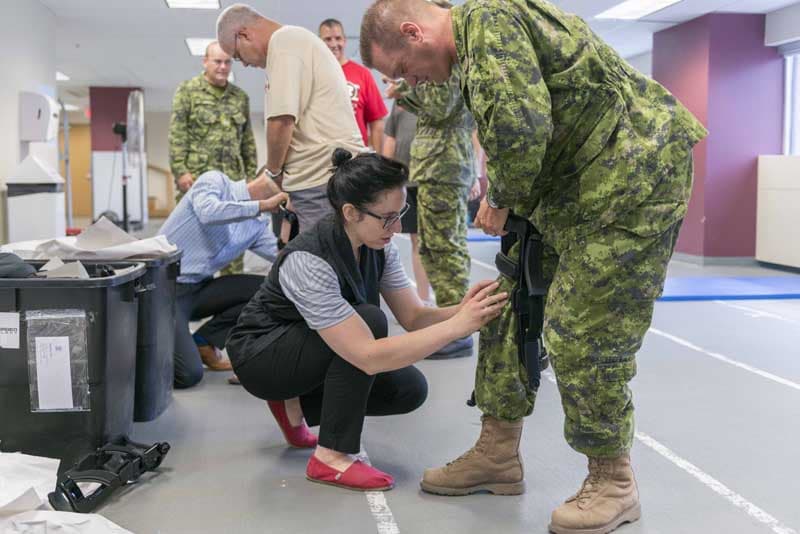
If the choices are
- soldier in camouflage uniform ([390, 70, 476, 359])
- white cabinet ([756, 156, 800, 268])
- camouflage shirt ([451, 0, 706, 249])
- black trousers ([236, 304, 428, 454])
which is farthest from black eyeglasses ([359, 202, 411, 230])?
white cabinet ([756, 156, 800, 268])

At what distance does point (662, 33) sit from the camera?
9.20 m

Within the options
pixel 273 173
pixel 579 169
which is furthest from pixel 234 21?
pixel 579 169

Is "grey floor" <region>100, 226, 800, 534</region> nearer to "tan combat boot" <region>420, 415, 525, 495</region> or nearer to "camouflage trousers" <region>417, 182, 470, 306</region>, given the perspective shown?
"tan combat boot" <region>420, 415, 525, 495</region>

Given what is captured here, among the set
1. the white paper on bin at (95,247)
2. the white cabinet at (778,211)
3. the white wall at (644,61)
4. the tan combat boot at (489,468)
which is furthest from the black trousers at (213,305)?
the white wall at (644,61)

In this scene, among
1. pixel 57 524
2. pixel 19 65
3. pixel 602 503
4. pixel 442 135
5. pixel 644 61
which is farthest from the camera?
pixel 644 61

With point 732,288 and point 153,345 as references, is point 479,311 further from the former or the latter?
point 732,288

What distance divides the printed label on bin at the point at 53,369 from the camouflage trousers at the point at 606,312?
47.8 inches

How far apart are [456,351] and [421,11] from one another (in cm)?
227

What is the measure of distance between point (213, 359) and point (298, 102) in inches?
50.0

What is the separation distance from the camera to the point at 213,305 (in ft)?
11.6

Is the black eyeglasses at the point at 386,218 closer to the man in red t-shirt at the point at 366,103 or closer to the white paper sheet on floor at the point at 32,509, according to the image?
the white paper sheet on floor at the point at 32,509

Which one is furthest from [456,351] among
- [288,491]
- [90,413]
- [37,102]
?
[37,102]

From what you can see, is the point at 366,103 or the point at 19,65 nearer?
the point at 366,103

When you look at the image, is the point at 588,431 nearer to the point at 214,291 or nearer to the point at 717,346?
the point at 214,291
